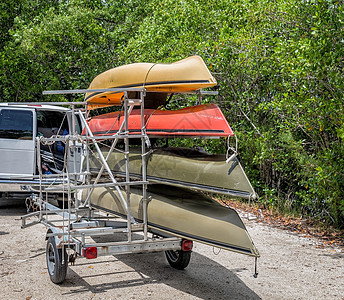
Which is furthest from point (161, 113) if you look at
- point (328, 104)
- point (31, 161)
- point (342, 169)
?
point (31, 161)

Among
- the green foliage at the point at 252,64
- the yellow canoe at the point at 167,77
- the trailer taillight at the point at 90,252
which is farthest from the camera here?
the green foliage at the point at 252,64

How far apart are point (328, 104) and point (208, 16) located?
6105 millimetres

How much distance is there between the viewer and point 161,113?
18.2ft

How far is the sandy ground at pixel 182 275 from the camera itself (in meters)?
5.27

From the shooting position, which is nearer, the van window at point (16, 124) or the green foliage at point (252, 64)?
the green foliage at point (252, 64)

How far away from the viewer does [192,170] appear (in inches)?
201

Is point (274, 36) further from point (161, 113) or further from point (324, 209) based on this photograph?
point (161, 113)

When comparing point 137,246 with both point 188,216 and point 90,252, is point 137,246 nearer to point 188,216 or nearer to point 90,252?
point 90,252

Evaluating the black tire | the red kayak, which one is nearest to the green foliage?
the red kayak

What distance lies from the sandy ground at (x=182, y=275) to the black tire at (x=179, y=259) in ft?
0.27

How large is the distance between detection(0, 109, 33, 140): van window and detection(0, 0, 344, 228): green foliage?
12.8 ft

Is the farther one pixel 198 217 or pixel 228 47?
pixel 228 47

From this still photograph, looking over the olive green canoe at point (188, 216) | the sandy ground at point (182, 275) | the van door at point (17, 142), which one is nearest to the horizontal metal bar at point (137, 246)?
the olive green canoe at point (188, 216)

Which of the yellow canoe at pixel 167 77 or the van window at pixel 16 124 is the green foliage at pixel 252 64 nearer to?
the yellow canoe at pixel 167 77
